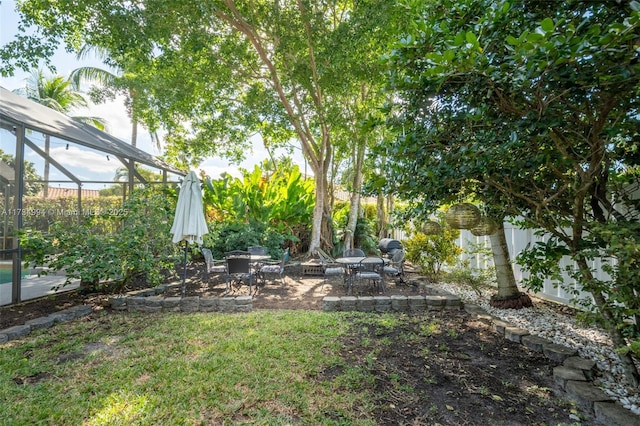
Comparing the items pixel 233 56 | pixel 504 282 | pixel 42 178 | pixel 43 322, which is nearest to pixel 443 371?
pixel 504 282

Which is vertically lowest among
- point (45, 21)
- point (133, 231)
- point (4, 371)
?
point (4, 371)

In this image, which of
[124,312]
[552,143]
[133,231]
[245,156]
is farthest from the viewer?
[245,156]

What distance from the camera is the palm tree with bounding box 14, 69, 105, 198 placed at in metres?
18.2

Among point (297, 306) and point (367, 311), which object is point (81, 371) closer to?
point (297, 306)

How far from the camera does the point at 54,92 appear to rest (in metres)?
19.1

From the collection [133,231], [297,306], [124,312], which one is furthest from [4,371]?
[297,306]

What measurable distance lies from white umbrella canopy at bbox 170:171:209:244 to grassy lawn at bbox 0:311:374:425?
162cm

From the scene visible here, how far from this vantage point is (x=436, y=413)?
250 centimetres

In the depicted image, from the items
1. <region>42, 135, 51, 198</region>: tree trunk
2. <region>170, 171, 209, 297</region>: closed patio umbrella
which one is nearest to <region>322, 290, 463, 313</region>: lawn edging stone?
<region>170, 171, 209, 297</region>: closed patio umbrella

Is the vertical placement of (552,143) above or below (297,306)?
above

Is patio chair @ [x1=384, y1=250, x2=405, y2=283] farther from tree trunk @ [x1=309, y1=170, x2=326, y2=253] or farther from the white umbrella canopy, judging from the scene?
the white umbrella canopy

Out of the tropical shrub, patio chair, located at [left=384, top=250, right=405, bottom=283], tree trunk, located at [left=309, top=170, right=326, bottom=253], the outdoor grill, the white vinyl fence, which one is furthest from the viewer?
the outdoor grill

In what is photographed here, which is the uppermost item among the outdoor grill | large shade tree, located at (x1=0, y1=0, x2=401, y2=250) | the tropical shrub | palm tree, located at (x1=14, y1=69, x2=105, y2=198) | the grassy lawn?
palm tree, located at (x1=14, y1=69, x2=105, y2=198)

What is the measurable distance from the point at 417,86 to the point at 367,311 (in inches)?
152
